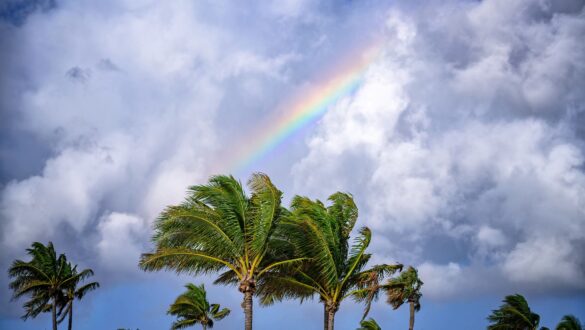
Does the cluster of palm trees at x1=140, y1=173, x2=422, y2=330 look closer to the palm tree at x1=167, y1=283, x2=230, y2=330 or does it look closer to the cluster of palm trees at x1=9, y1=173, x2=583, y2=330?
the cluster of palm trees at x1=9, y1=173, x2=583, y2=330

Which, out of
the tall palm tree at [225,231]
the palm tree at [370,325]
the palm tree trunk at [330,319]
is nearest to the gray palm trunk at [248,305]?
the tall palm tree at [225,231]

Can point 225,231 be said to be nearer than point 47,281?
Yes

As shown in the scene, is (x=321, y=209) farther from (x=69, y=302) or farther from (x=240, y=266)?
(x=69, y=302)

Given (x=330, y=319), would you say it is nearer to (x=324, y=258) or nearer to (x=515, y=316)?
(x=324, y=258)

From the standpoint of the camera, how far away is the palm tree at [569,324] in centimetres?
3847

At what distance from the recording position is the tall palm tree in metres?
27.5

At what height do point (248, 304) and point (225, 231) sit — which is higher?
point (225, 231)

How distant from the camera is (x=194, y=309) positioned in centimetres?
5131

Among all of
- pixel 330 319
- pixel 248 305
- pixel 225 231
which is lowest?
pixel 330 319

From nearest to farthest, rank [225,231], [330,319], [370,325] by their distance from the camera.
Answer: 1. [225,231]
2. [330,319]
3. [370,325]

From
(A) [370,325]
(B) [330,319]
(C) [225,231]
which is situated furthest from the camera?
(A) [370,325]

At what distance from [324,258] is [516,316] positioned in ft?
76.2

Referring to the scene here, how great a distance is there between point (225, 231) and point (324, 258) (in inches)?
207

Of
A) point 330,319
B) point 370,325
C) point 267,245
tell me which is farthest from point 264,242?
point 370,325
